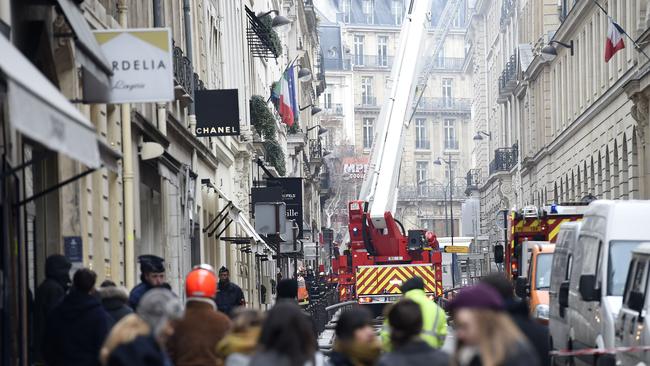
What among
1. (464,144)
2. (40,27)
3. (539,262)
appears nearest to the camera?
(40,27)

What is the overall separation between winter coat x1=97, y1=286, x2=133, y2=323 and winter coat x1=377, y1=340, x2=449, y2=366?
547cm

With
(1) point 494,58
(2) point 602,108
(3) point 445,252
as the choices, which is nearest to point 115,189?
(2) point 602,108

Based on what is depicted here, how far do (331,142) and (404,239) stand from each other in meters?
99.8

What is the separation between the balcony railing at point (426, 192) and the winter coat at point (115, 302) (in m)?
136

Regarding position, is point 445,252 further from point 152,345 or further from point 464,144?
point 464,144

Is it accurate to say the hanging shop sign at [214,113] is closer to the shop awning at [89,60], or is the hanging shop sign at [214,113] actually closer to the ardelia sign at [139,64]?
the ardelia sign at [139,64]

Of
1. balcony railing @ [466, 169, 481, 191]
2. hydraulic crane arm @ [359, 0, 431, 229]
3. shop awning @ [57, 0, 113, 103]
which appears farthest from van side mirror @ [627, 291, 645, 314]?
balcony railing @ [466, 169, 481, 191]

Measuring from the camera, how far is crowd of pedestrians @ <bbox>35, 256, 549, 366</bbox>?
7523 millimetres

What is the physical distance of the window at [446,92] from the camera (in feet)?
525

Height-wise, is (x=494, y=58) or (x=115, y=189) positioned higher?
(x=494, y=58)

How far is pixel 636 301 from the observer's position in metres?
16.2

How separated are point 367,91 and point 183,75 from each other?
416 feet

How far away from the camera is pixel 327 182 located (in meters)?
104

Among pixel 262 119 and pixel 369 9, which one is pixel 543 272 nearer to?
pixel 262 119
